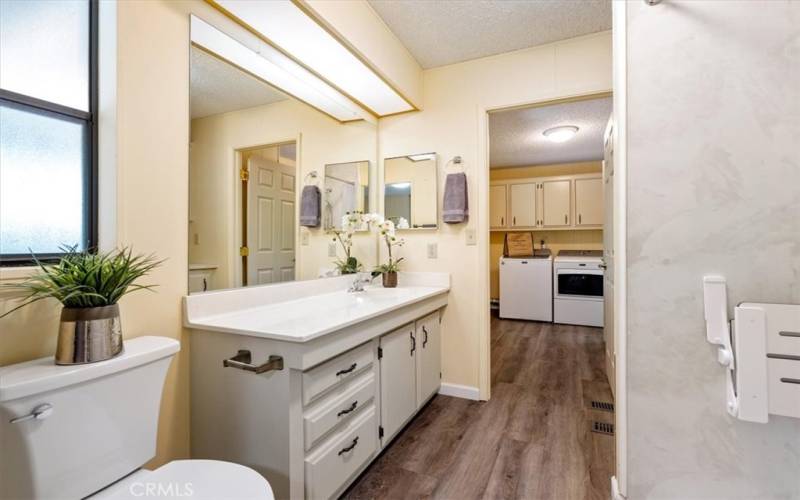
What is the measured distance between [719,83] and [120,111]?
5.95 ft

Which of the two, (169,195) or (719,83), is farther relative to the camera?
(169,195)

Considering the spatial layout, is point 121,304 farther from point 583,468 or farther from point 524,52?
point 524,52

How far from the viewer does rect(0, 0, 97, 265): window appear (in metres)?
1.00

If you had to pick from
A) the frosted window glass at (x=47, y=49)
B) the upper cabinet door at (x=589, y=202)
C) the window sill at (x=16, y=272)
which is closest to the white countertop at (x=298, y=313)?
the window sill at (x=16, y=272)

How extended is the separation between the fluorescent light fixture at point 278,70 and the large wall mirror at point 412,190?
0.49 metres

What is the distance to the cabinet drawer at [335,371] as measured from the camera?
4.13 feet

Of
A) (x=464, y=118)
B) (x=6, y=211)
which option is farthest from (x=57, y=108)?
(x=464, y=118)

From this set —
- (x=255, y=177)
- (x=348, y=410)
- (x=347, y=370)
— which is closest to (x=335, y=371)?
(x=347, y=370)

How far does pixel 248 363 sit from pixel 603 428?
7.00 ft

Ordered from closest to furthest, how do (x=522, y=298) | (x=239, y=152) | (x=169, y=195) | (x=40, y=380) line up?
(x=40, y=380) → (x=169, y=195) → (x=239, y=152) → (x=522, y=298)

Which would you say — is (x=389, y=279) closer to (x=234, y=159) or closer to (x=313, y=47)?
(x=234, y=159)

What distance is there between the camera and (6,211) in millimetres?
994

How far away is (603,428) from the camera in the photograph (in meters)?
2.14

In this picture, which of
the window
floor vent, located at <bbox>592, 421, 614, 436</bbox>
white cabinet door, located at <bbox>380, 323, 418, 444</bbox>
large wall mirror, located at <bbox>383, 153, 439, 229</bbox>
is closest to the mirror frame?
large wall mirror, located at <bbox>383, 153, 439, 229</bbox>
